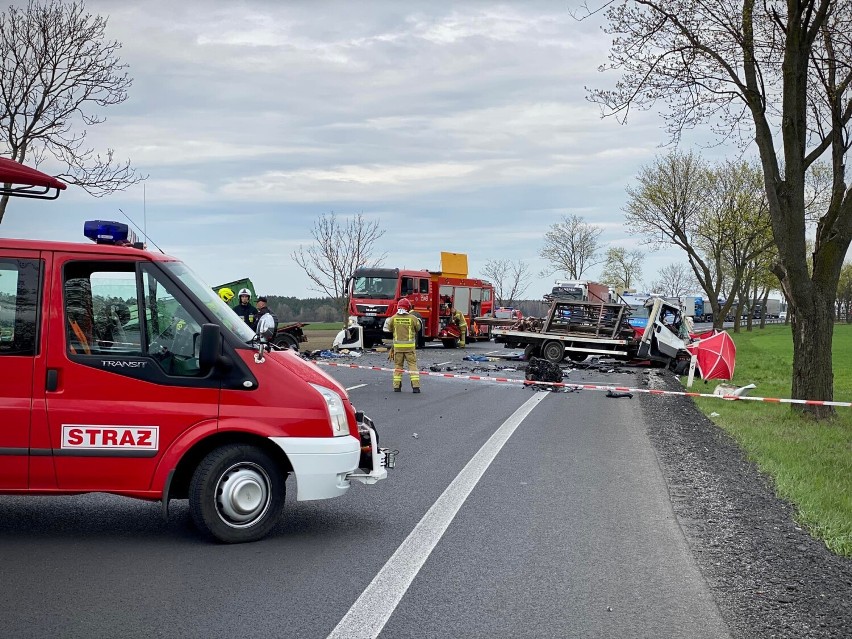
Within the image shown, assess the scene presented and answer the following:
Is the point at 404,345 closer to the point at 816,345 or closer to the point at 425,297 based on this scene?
the point at 816,345

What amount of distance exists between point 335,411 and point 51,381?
5.88 ft

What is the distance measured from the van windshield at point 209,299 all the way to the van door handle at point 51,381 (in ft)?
3.10

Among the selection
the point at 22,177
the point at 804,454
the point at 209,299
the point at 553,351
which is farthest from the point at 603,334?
the point at 209,299

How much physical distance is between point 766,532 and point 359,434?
120 inches

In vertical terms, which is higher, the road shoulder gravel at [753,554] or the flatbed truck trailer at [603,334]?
the flatbed truck trailer at [603,334]

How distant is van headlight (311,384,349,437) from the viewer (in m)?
6.19

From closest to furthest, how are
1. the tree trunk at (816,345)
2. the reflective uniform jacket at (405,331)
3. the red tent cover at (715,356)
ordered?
the tree trunk at (816,345), the reflective uniform jacket at (405,331), the red tent cover at (715,356)

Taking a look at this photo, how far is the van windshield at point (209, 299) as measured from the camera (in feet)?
20.1

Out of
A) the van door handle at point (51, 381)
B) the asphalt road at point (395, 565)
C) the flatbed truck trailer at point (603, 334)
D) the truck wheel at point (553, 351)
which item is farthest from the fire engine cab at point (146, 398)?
the truck wheel at point (553, 351)

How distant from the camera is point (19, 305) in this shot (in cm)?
588

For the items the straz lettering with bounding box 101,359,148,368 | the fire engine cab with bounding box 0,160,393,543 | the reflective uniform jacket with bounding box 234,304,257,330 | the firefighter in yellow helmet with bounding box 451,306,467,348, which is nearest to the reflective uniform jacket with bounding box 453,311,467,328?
the firefighter in yellow helmet with bounding box 451,306,467,348

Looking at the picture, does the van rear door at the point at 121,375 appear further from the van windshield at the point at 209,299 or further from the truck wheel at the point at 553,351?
the truck wheel at the point at 553,351

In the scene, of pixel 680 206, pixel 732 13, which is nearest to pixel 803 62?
pixel 732 13

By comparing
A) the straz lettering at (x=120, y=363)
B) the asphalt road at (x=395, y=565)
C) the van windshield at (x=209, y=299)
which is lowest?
the asphalt road at (x=395, y=565)
